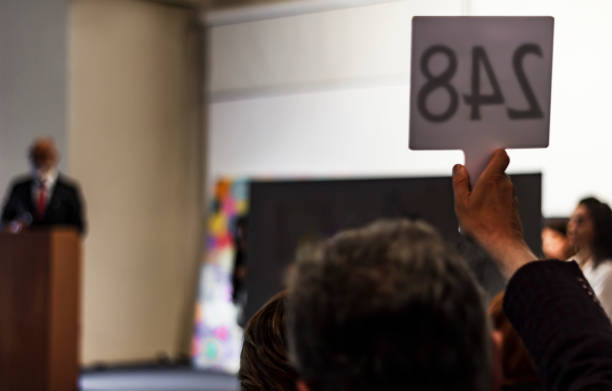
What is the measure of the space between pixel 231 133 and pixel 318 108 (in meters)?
0.90

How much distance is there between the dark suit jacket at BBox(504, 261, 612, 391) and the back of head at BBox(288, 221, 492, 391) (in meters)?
0.13

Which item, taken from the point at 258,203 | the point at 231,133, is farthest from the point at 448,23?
the point at 231,133

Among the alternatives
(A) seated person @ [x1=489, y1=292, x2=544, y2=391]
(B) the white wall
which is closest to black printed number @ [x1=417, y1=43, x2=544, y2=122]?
(A) seated person @ [x1=489, y1=292, x2=544, y2=391]

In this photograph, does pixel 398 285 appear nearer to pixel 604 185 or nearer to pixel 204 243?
pixel 604 185

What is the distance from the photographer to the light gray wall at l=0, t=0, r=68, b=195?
7504mm

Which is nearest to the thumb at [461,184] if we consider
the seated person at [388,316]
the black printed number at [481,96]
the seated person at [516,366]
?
the black printed number at [481,96]

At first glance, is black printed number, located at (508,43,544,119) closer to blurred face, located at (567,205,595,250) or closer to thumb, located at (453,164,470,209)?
thumb, located at (453,164,470,209)

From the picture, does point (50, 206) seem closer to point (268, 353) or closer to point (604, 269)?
point (604, 269)

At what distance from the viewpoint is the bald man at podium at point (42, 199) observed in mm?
6449

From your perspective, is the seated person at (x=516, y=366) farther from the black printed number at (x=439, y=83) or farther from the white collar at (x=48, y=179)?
the white collar at (x=48, y=179)

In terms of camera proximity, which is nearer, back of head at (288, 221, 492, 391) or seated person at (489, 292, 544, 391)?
back of head at (288, 221, 492, 391)

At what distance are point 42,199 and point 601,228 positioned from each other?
210 inches

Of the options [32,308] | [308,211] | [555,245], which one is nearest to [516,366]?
[555,245]

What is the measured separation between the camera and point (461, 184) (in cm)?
116
